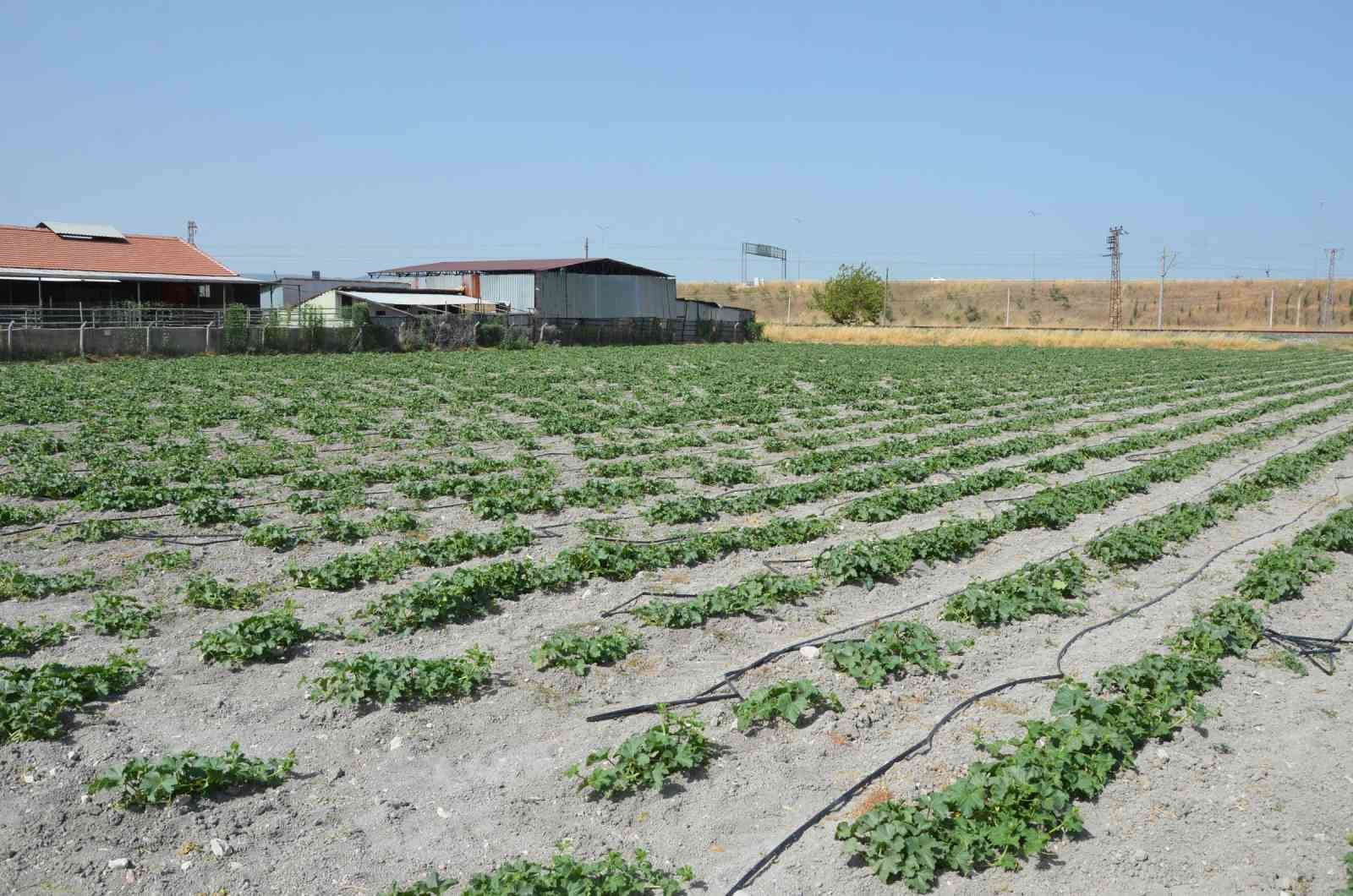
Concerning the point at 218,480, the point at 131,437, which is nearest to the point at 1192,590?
the point at 218,480

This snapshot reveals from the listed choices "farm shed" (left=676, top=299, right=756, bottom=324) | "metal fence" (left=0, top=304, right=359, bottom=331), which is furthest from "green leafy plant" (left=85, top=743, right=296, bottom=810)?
"farm shed" (left=676, top=299, right=756, bottom=324)

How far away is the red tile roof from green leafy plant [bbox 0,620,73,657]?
49.2 metres

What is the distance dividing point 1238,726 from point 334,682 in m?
5.73

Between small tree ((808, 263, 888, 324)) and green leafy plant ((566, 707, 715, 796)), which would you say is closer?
green leafy plant ((566, 707, 715, 796))

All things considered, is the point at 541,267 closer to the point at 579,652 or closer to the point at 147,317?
the point at 147,317

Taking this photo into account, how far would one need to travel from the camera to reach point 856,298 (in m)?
101

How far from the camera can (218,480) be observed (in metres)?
14.3

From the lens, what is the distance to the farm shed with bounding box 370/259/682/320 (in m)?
64.3

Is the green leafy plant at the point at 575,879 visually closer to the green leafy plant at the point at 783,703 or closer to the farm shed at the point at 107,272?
the green leafy plant at the point at 783,703

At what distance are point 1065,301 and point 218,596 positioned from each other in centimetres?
13598

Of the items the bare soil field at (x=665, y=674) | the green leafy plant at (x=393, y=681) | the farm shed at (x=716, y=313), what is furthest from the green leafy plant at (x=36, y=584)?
the farm shed at (x=716, y=313)

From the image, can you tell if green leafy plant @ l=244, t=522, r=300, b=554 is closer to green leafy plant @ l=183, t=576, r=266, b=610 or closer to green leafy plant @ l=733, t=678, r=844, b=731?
green leafy plant @ l=183, t=576, r=266, b=610

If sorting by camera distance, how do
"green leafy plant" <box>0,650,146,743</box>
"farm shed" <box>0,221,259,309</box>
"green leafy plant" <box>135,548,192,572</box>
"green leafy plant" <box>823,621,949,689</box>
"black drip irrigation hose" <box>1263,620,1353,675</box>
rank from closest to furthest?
"green leafy plant" <box>0,650,146,743</box> < "green leafy plant" <box>823,621,949,689</box> < "black drip irrigation hose" <box>1263,620,1353,675</box> < "green leafy plant" <box>135,548,192,572</box> < "farm shed" <box>0,221,259,309</box>

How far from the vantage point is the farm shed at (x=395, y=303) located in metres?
52.5
